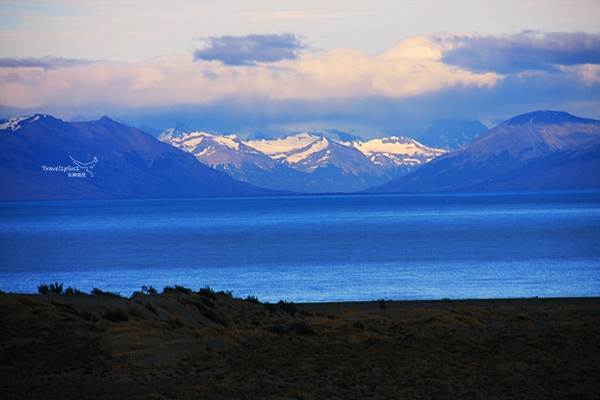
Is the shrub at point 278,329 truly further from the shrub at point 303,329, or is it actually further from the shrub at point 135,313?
the shrub at point 135,313

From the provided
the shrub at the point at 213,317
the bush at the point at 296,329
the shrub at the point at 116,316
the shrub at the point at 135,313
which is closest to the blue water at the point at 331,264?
the shrub at the point at 213,317

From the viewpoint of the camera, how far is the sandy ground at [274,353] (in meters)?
14.0

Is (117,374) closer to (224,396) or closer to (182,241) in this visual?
(224,396)

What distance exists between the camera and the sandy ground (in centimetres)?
1405

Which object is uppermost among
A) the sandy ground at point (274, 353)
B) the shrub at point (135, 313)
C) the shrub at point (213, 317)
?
the shrub at point (135, 313)

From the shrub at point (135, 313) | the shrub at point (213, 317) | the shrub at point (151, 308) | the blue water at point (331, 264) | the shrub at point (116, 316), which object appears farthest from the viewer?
the blue water at point (331, 264)

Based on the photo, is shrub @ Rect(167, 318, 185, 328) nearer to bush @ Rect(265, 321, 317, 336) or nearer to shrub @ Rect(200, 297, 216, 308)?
bush @ Rect(265, 321, 317, 336)

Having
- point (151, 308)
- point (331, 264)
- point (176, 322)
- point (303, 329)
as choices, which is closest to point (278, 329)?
point (303, 329)

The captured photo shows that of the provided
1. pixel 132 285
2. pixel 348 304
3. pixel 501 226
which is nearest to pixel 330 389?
pixel 348 304

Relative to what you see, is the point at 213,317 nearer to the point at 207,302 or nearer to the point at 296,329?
the point at 207,302

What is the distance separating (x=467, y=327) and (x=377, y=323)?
109 inches

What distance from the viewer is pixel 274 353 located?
17.1 metres

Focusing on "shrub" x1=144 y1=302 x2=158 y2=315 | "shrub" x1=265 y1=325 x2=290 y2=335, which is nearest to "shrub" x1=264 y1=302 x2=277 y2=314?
"shrub" x1=265 y1=325 x2=290 y2=335

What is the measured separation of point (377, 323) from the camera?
22.5 metres
